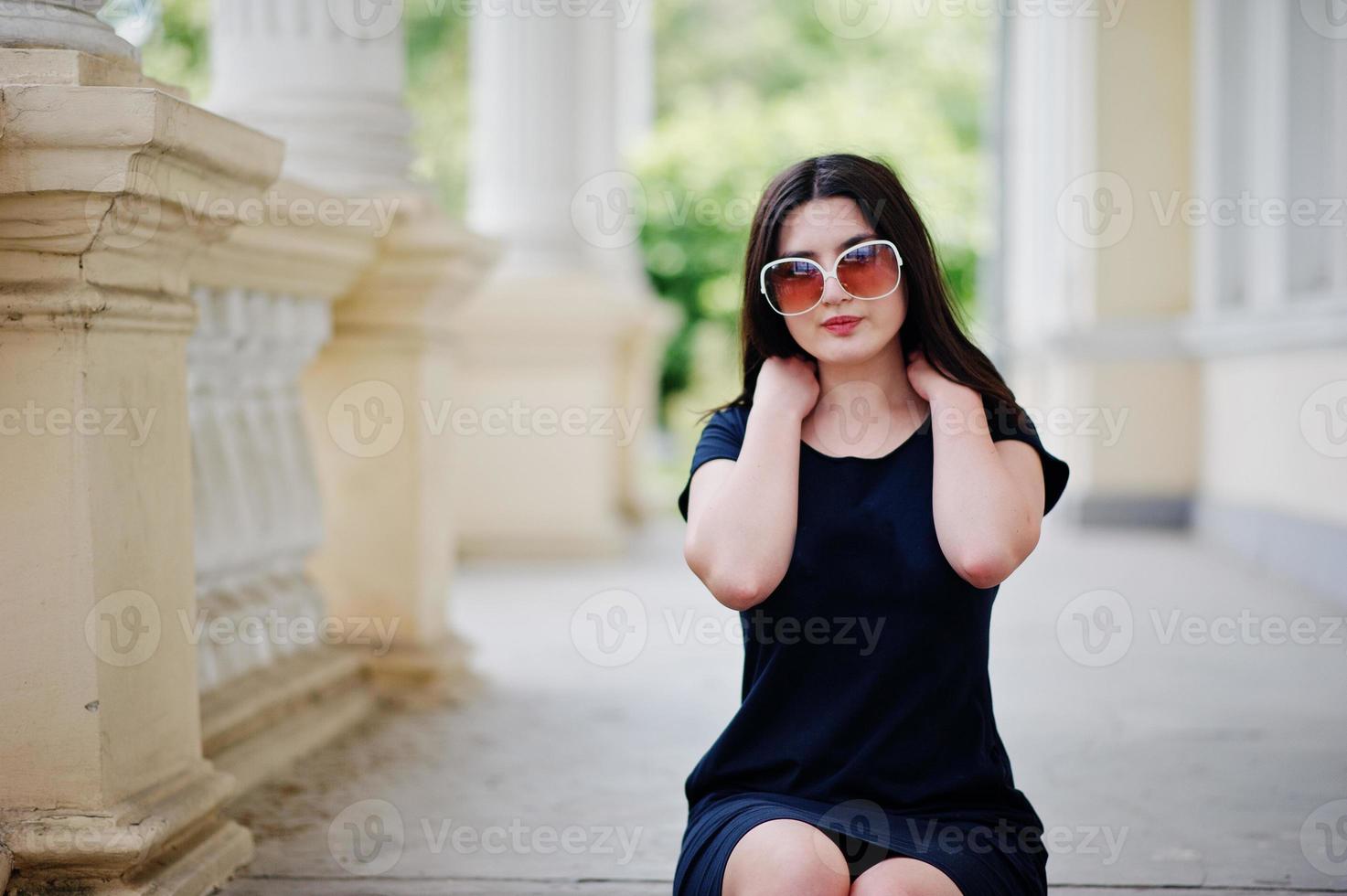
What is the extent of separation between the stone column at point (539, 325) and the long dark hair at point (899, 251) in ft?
18.3

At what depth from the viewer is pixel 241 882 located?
2729 millimetres

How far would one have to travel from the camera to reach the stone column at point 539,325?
8.01 meters

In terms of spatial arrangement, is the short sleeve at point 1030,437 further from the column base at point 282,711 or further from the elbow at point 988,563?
the column base at point 282,711

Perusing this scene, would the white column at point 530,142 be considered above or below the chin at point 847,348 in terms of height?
above

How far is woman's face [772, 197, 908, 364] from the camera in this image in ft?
7.02

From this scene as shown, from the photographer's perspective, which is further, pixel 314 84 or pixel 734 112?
pixel 734 112

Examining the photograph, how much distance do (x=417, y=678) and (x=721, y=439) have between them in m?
2.50

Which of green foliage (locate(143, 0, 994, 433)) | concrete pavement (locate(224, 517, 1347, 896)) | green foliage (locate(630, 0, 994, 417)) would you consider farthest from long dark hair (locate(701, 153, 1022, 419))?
green foliage (locate(630, 0, 994, 417))
